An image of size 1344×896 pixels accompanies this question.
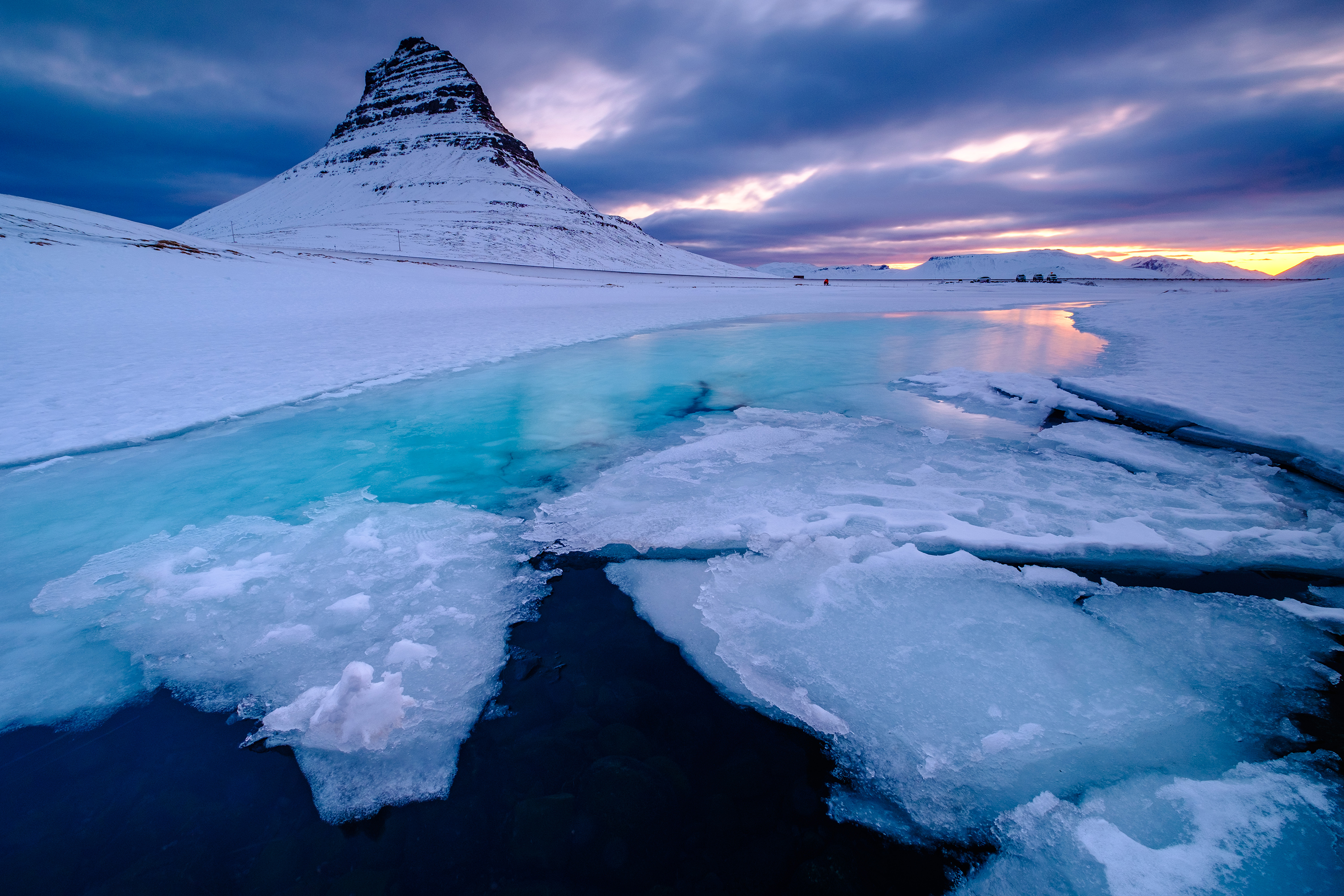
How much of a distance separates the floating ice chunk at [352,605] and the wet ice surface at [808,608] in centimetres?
3

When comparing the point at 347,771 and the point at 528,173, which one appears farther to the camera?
the point at 528,173

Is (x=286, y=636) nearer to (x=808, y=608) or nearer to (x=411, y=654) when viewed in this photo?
(x=411, y=654)

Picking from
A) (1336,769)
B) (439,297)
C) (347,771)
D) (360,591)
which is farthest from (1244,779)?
(439,297)

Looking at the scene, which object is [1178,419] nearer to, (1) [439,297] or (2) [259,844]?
(2) [259,844]

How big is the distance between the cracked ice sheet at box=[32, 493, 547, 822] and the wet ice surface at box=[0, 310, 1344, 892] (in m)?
0.02

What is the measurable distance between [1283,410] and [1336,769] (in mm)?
5480

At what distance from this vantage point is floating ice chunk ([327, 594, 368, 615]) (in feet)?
9.47

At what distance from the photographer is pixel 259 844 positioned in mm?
1836

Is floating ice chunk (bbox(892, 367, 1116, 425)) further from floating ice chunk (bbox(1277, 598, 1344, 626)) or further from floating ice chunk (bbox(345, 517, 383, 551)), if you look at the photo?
floating ice chunk (bbox(345, 517, 383, 551))

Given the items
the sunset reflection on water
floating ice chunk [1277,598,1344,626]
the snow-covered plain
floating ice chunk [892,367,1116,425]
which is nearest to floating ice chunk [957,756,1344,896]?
the snow-covered plain

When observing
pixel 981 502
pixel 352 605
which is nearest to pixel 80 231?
pixel 352 605

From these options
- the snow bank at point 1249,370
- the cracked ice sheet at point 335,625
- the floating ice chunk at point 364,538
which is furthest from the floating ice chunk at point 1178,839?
the snow bank at point 1249,370

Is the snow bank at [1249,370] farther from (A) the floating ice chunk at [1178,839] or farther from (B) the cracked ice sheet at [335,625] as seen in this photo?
(B) the cracked ice sheet at [335,625]

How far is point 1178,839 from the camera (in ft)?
5.78
